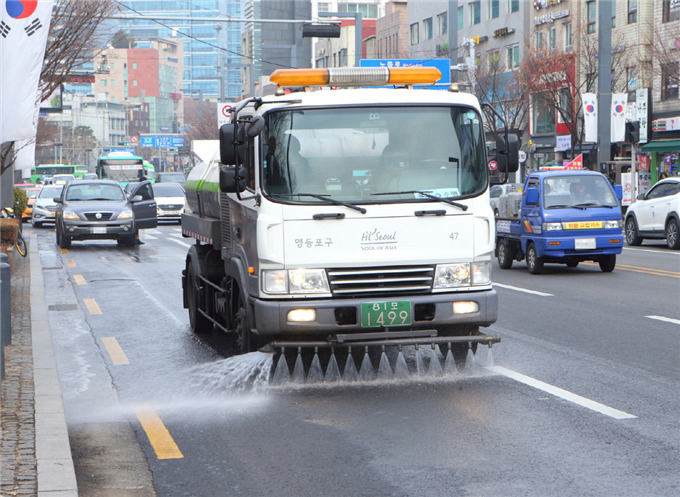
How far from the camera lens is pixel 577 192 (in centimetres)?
2006

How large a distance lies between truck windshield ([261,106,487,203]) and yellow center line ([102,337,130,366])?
116 inches

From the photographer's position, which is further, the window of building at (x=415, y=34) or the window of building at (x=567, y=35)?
the window of building at (x=415, y=34)

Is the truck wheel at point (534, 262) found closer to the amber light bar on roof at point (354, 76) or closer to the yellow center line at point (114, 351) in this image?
the yellow center line at point (114, 351)

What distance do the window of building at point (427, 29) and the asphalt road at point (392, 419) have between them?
223 feet

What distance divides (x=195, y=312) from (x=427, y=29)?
6967 centimetres

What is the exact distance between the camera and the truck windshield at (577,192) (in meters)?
19.9

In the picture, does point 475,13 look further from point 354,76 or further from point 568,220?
point 354,76

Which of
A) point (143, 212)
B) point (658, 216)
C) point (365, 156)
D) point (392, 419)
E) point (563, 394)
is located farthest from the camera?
point (143, 212)

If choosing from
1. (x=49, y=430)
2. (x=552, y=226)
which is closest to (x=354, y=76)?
(x=49, y=430)

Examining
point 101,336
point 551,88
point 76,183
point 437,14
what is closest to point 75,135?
point 437,14

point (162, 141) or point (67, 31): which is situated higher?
point (67, 31)

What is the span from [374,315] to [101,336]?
16.8 ft

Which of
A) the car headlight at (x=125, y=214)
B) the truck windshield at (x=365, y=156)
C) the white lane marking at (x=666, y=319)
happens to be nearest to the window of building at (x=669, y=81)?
the car headlight at (x=125, y=214)

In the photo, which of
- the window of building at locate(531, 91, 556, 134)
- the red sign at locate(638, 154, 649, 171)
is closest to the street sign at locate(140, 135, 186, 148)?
the window of building at locate(531, 91, 556, 134)
